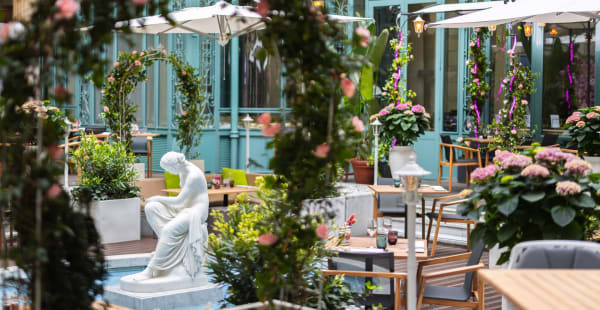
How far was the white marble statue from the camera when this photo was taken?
19.2 feet

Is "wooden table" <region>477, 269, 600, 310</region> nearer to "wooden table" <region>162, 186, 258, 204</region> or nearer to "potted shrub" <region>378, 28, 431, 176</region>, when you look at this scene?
"wooden table" <region>162, 186, 258, 204</region>

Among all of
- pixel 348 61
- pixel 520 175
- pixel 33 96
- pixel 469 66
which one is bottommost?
pixel 520 175

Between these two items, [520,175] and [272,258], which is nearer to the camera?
[272,258]

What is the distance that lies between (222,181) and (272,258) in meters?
6.48

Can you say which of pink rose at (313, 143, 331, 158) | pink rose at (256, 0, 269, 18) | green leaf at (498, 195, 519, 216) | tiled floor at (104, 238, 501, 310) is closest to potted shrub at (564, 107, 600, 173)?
tiled floor at (104, 238, 501, 310)

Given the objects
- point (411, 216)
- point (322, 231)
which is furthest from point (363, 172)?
point (322, 231)

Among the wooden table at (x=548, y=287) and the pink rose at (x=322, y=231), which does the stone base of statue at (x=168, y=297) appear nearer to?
the pink rose at (x=322, y=231)

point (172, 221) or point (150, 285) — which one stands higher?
point (172, 221)

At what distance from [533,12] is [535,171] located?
430 centimetres

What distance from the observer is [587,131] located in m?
6.60

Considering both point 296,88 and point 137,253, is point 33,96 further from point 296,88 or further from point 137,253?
point 137,253

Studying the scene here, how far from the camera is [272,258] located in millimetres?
2855

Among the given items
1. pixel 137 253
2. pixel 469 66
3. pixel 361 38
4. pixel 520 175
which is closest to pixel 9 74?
pixel 361 38

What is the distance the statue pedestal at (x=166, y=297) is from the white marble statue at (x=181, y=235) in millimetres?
85
